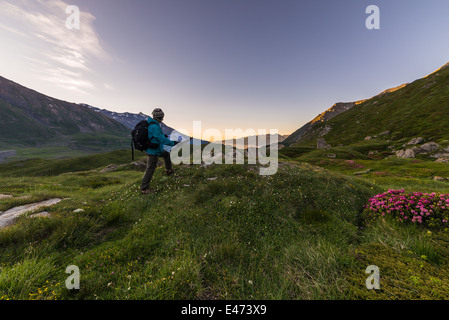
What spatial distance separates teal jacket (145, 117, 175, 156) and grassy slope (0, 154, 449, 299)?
8.41 feet

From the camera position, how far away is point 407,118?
114375mm

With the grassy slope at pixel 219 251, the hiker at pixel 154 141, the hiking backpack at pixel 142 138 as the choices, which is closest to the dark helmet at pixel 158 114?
the hiker at pixel 154 141

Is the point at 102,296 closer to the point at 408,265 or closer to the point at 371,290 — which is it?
the point at 371,290

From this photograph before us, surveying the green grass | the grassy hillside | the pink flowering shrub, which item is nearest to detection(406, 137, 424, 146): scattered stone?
the grassy hillside

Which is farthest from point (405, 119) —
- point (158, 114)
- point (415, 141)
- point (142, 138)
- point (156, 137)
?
point (142, 138)

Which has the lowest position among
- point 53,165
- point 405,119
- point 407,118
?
point 53,165

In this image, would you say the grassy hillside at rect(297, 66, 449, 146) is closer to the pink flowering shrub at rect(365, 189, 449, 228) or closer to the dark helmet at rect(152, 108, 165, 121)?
the pink flowering shrub at rect(365, 189, 449, 228)

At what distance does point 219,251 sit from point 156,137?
→ 21.1ft

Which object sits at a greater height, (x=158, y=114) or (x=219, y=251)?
(x=158, y=114)

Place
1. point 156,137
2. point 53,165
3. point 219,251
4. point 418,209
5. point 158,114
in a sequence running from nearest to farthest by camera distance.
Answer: point 219,251, point 418,209, point 156,137, point 158,114, point 53,165

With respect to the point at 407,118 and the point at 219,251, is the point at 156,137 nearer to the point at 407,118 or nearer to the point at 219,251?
the point at 219,251

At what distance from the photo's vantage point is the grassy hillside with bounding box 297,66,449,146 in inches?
3698

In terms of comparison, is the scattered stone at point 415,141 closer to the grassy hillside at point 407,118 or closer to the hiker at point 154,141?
the grassy hillside at point 407,118

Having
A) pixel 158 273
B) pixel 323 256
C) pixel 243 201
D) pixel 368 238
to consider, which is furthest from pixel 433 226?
pixel 158 273
